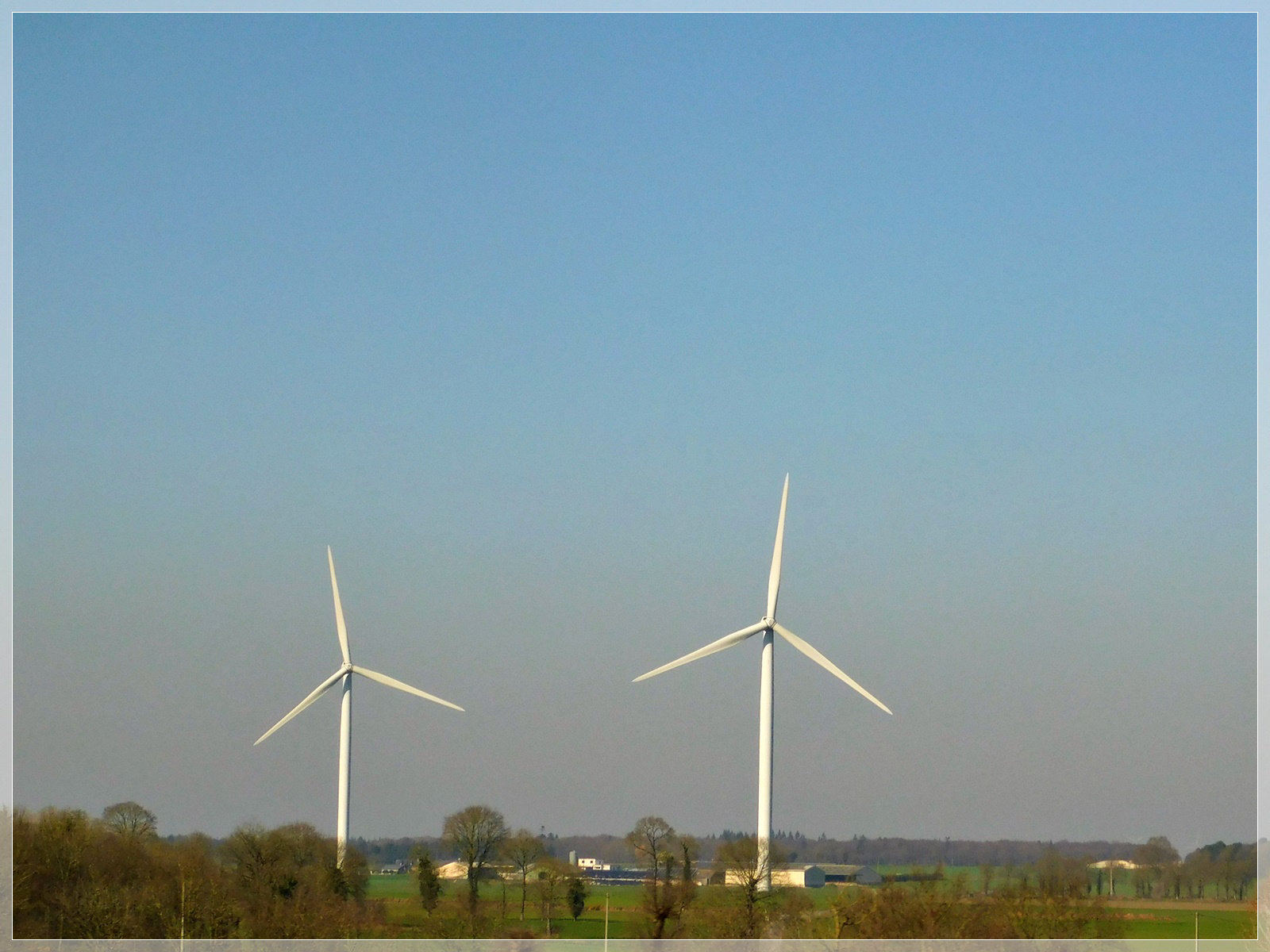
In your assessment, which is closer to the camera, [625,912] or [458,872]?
[625,912]

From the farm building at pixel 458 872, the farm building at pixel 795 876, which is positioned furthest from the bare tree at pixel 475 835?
the farm building at pixel 795 876

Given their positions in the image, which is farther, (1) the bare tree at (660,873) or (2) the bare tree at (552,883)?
(2) the bare tree at (552,883)

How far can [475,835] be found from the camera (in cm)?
8788

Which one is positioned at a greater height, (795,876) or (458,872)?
(795,876)

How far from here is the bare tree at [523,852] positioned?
82000 mm

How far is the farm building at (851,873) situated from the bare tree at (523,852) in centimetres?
1464

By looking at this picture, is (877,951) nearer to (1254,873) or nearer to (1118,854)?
(1254,873)

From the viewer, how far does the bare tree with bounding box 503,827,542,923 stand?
269 feet

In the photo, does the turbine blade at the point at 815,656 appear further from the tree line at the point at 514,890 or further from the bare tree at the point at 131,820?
the bare tree at the point at 131,820

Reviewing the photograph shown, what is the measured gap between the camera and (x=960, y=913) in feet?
190

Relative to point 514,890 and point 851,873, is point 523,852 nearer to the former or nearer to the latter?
point 514,890

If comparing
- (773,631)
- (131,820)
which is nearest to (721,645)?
(773,631)

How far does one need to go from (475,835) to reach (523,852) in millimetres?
4605

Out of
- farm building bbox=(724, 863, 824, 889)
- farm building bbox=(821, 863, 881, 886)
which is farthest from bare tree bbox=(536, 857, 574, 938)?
farm building bbox=(821, 863, 881, 886)
